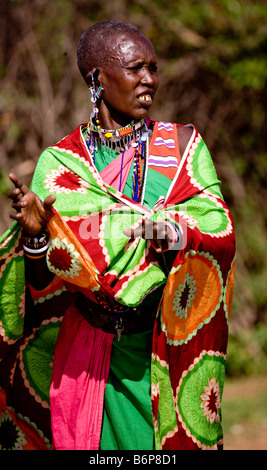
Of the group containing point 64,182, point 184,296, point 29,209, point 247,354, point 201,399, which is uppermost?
point 247,354

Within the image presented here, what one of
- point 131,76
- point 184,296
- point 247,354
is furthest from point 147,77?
point 247,354

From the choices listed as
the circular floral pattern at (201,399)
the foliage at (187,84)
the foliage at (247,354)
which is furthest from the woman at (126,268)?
the foliage at (247,354)

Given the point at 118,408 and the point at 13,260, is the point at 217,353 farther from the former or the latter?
the point at 13,260

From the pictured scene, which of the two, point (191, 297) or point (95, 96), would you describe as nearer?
point (191, 297)

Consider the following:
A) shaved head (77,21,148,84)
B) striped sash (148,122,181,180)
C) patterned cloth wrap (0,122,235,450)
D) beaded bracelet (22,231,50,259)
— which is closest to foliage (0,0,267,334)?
shaved head (77,21,148,84)

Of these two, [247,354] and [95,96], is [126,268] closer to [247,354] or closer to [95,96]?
[95,96]

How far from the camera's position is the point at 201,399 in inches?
109

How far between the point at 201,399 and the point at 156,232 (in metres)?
0.77

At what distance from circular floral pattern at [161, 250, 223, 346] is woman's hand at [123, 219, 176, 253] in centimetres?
17

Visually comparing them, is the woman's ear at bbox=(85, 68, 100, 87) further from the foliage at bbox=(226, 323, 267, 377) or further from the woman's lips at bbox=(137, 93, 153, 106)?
the foliage at bbox=(226, 323, 267, 377)

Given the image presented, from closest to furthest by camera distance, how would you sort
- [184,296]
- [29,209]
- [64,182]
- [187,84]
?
1. [29,209]
2. [184,296]
3. [64,182]
4. [187,84]

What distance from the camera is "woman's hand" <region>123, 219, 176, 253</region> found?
2.50 m
